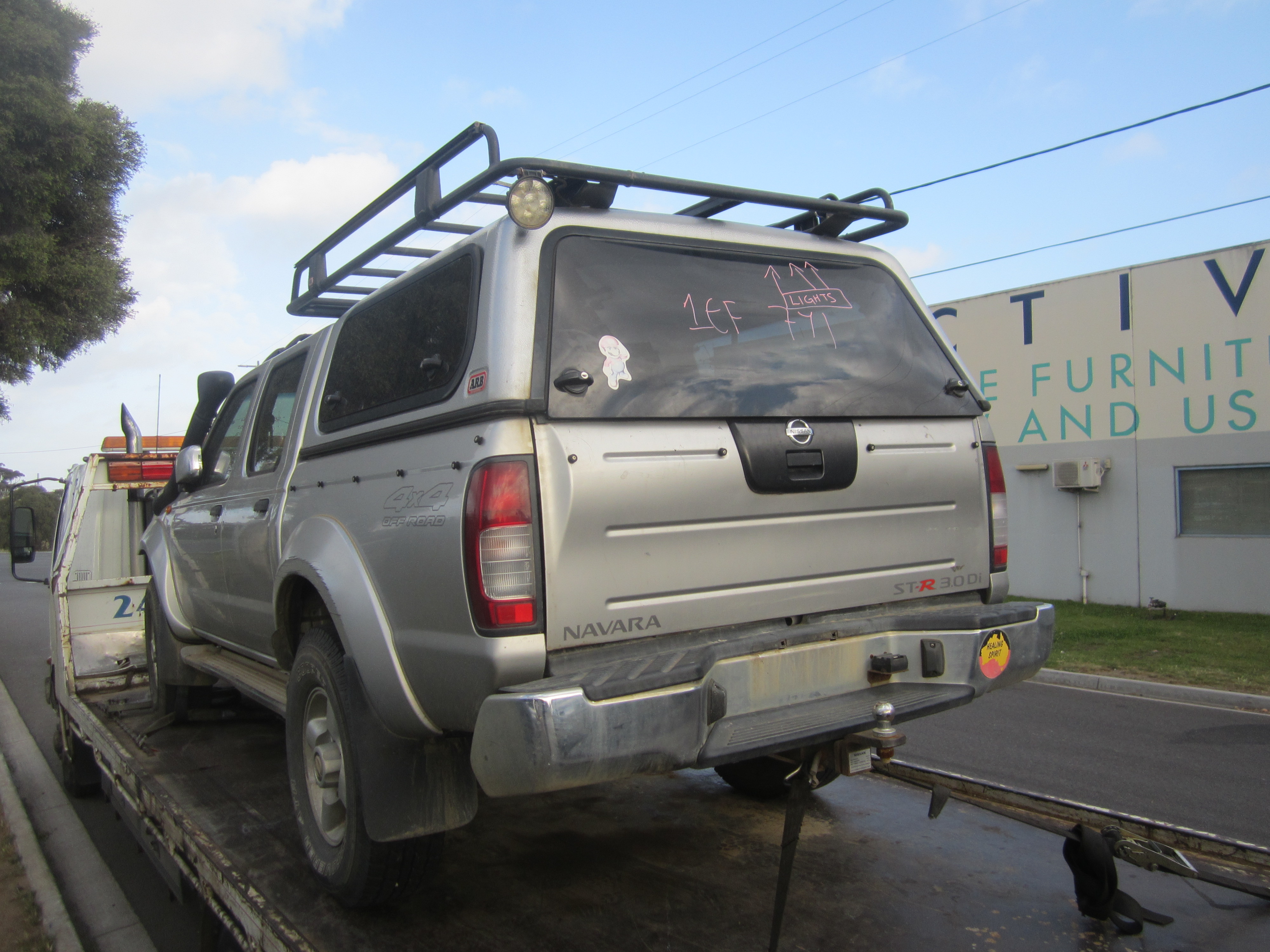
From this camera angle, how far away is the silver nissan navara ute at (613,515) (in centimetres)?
242

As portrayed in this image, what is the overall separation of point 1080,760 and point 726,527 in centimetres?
455

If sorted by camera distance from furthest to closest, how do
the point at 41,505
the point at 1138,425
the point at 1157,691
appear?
the point at 41,505 < the point at 1138,425 < the point at 1157,691

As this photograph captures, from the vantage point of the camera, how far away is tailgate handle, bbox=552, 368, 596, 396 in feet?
8.34

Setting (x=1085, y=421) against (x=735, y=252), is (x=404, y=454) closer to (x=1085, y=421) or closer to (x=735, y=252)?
(x=735, y=252)

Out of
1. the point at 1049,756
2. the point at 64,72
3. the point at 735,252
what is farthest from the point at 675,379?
the point at 64,72

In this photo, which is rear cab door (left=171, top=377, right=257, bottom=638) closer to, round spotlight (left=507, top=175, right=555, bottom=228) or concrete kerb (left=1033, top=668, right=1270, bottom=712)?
round spotlight (left=507, top=175, right=555, bottom=228)

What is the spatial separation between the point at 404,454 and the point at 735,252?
4.16 ft

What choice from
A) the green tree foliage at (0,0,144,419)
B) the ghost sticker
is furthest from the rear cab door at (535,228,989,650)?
the green tree foliage at (0,0,144,419)

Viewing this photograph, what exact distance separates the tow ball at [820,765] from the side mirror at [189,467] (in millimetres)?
3389

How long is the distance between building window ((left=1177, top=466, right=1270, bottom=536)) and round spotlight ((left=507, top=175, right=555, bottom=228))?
13.1m

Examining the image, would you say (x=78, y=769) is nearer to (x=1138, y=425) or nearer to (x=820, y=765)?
(x=820, y=765)

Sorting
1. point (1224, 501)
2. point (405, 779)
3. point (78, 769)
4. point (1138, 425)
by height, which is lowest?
point (78, 769)

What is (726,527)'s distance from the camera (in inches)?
107

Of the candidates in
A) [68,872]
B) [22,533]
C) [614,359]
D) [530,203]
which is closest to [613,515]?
[614,359]
